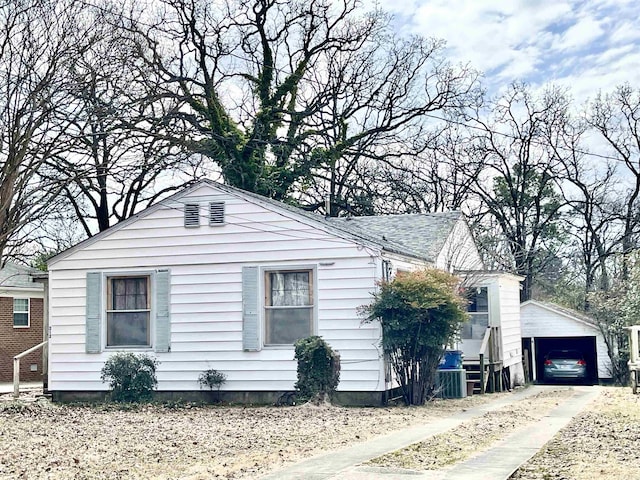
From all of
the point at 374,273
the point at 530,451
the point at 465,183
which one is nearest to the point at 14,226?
the point at 374,273

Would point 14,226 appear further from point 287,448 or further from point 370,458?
point 370,458

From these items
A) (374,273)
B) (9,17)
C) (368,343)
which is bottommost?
(368,343)

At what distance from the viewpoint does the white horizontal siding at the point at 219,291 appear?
1598 cm

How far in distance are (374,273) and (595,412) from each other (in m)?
4.55

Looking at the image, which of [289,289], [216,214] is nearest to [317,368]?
[289,289]

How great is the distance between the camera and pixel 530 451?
1005 cm

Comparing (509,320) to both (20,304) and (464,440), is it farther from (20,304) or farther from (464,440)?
(20,304)

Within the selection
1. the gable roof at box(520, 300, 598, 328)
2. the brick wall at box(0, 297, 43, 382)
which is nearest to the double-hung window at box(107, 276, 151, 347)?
the brick wall at box(0, 297, 43, 382)

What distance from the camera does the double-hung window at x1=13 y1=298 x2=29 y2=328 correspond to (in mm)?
29248

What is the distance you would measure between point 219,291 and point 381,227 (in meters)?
6.18

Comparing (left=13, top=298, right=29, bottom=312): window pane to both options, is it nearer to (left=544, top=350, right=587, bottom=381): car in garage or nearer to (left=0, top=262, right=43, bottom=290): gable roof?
(left=0, top=262, right=43, bottom=290): gable roof

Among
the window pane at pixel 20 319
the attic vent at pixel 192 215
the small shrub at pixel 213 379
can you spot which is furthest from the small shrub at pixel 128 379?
the window pane at pixel 20 319

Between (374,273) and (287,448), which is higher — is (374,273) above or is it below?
above

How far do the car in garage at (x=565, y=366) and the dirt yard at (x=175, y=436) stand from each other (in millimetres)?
17590
